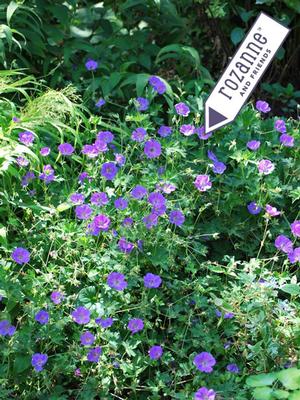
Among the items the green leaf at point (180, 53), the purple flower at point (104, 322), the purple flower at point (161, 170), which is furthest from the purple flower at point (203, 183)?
the green leaf at point (180, 53)

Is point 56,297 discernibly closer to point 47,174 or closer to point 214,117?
point 47,174

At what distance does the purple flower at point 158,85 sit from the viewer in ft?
9.51

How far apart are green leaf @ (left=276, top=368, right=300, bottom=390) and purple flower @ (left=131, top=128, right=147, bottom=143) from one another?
1.05 meters

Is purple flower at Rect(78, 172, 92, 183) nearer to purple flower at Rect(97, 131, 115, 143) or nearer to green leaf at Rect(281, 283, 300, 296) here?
purple flower at Rect(97, 131, 115, 143)

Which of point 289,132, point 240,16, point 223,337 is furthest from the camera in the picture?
point 240,16

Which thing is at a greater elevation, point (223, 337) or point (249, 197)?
point (249, 197)

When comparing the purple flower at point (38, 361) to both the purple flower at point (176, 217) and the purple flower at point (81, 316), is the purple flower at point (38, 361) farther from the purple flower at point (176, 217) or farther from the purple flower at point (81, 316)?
the purple flower at point (176, 217)

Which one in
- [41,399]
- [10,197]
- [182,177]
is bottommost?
[41,399]

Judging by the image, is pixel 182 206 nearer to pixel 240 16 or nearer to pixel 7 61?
pixel 7 61

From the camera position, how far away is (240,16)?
371cm

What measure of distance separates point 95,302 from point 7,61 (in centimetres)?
137

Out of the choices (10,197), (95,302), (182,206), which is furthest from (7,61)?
(95,302)

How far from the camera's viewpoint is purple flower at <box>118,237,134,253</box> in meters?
2.29

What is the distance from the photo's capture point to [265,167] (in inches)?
101
